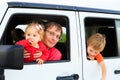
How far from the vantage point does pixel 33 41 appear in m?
3.98

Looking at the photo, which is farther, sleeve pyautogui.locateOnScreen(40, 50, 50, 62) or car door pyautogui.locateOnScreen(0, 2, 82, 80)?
sleeve pyautogui.locateOnScreen(40, 50, 50, 62)

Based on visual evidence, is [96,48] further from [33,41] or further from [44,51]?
[33,41]

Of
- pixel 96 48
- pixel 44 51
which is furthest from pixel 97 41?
pixel 44 51

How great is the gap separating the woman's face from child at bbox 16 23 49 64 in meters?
0.08

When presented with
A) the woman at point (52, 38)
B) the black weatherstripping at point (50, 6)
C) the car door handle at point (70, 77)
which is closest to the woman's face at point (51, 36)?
the woman at point (52, 38)

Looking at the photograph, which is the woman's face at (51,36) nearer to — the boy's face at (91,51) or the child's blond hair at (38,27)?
the child's blond hair at (38,27)

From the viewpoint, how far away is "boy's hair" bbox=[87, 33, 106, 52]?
176 inches

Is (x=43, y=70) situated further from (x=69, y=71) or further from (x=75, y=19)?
(x=75, y=19)

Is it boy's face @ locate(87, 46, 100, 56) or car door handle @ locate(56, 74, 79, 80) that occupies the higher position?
boy's face @ locate(87, 46, 100, 56)

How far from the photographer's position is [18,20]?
12.8 ft

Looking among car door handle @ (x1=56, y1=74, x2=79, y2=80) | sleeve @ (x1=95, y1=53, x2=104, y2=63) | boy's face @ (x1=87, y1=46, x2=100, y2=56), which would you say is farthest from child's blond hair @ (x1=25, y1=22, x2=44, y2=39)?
sleeve @ (x1=95, y1=53, x2=104, y2=63)

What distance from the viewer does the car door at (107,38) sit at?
436 centimetres

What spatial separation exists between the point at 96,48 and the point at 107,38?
287mm

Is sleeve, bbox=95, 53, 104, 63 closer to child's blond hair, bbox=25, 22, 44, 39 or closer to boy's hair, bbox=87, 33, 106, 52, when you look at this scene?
boy's hair, bbox=87, 33, 106, 52
